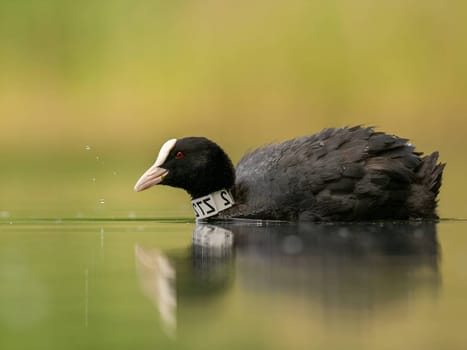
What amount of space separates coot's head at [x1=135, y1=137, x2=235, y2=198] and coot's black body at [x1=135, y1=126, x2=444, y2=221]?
0.01 metres

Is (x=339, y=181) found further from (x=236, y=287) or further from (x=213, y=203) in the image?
(x=236, y=287)

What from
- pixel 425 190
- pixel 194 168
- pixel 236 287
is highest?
pixel 194 168

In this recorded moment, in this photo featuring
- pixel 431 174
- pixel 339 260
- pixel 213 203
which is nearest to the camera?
pixel 339 260

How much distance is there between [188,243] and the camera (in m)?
12.3

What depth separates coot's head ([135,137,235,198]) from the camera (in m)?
14.4

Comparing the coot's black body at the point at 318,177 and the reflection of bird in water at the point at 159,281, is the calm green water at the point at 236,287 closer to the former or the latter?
the reflection of bird in water at the point at 159,281

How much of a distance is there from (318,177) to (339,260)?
3174 millimetres

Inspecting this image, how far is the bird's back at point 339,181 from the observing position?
45.2 feet

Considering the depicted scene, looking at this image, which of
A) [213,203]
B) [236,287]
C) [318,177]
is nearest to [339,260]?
[236,287]

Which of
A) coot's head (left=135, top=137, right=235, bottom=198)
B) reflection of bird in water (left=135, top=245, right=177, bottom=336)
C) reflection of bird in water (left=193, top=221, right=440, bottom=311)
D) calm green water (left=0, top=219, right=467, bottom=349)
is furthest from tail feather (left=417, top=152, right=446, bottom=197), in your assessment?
reflection of bird in water (left=135, top=245, right=177, bottom=336)

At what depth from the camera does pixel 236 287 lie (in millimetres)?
9336

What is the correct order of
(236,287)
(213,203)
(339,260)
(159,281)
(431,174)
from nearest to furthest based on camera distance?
(236,287)
(159,281)
(339,260)
(213,203)
(431,174)

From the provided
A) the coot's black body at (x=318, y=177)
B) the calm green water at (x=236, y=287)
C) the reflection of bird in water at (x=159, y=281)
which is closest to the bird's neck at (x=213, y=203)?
the coot's black body at (x=318, y=177)

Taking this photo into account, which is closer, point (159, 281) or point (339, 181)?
point (159, 281)
